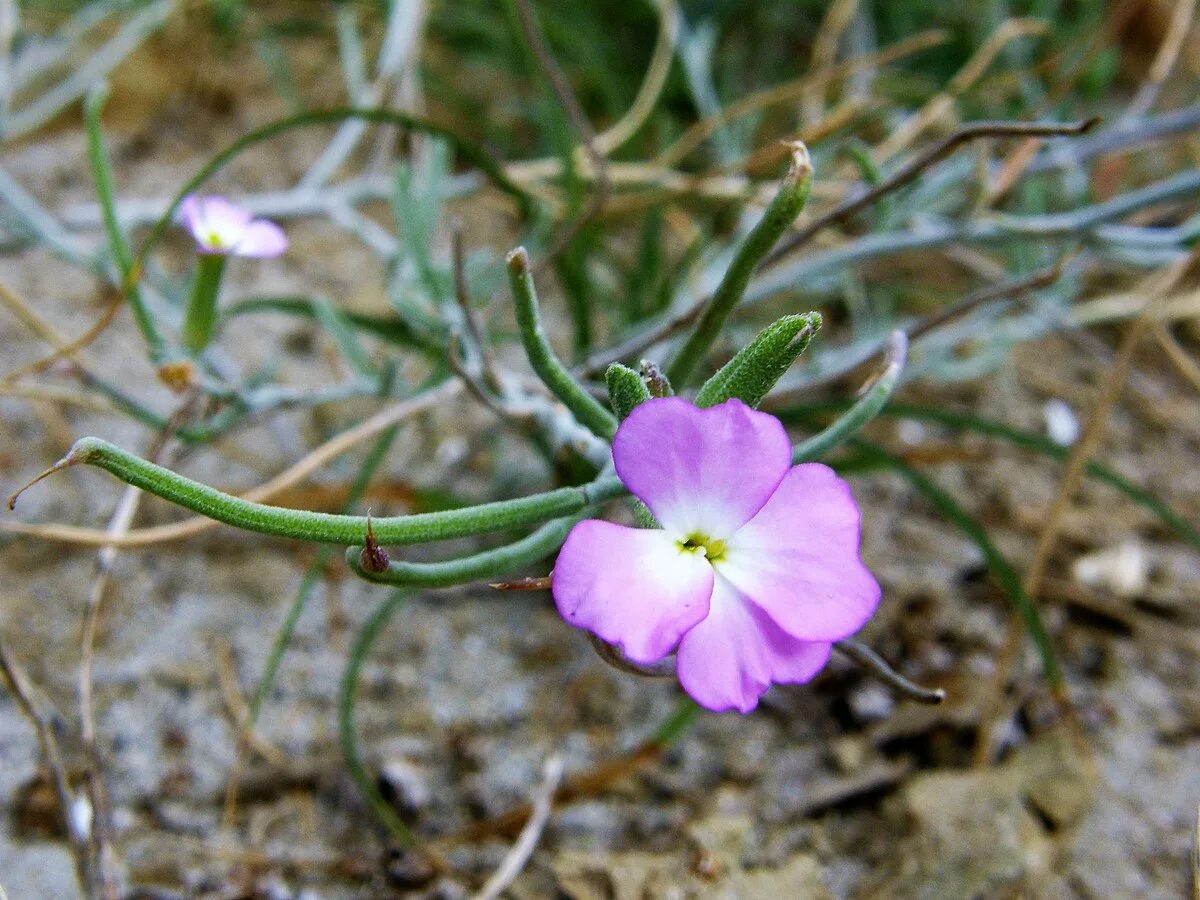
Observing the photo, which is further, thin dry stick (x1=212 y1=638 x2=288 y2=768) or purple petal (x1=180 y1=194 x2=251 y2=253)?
thin dry stick (x1=212 y1=638 x2=288 y2=768)

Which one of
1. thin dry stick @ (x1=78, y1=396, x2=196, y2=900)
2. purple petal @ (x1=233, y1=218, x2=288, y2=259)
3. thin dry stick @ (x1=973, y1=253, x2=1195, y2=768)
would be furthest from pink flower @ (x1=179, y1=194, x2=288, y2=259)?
thin dry stick @ (x1=973, y1=253, x2=1195, y2=768)

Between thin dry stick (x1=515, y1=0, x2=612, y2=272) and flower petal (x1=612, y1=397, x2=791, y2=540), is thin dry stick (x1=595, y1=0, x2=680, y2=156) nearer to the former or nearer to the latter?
thin dry stick (x1=515, y1=0, x2=612, y2=272)

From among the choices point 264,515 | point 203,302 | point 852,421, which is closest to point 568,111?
point 203,302

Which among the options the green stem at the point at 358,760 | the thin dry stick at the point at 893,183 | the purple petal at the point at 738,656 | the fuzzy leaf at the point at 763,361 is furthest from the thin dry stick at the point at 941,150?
the green stem at the point at 358,760

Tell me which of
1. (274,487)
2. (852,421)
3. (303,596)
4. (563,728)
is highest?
(852,421)

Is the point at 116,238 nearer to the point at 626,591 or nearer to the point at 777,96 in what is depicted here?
the point at 626,591

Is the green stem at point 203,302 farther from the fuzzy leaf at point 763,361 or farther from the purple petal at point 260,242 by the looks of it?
the fuzzy leaf at point 763,361

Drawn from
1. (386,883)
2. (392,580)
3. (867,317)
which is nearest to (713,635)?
(392,580)
